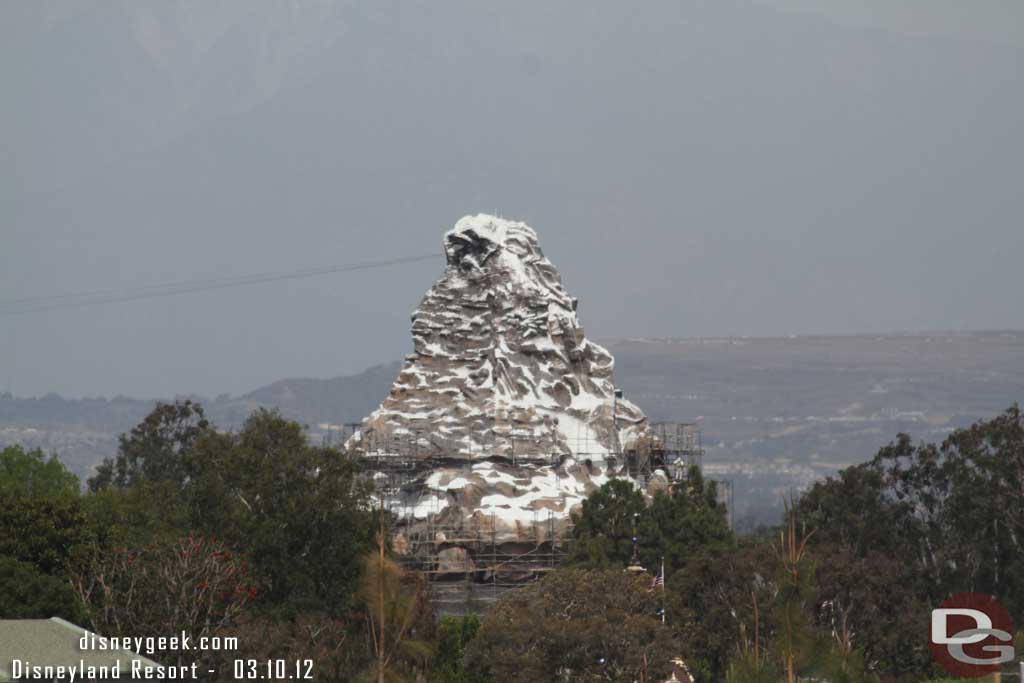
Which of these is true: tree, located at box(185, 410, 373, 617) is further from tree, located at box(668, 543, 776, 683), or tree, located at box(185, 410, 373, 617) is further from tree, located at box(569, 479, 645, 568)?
tree, located at box(668, 543, 776, 683)

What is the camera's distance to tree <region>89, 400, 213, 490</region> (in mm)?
101688

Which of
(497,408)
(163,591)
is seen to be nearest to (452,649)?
(163,591)

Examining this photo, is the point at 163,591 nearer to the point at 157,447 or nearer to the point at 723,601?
the point at 723,601

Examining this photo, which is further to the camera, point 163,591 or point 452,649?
point 452,649

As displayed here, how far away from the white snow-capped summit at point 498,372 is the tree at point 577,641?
22.7m

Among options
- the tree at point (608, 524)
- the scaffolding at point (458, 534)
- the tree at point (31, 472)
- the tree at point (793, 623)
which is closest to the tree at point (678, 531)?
the tree at point (608, 524)

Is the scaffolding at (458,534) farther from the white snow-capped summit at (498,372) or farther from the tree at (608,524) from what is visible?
the tree at (608,524)

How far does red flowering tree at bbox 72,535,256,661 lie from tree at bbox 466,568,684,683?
24.1ft

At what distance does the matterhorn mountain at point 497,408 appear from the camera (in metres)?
80.0

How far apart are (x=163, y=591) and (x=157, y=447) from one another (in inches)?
2220

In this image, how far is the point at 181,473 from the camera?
100875 millimetres

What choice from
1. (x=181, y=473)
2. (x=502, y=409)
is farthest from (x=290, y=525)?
(x=181, y=473)

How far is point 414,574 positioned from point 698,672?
460 inches

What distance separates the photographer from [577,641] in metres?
56.6
